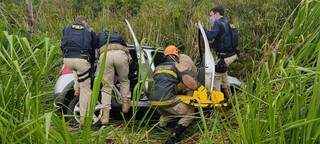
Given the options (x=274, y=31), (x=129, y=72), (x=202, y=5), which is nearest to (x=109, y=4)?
(x=202, y=5)

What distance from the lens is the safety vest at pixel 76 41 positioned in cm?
702

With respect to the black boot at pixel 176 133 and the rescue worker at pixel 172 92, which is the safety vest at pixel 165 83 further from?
the black boot at pixel 176 133

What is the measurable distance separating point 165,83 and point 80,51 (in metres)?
1.33

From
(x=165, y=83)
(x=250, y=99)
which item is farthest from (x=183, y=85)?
(x=250, y=99)

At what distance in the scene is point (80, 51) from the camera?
705 centimetres

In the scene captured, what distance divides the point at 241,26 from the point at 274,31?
730mm

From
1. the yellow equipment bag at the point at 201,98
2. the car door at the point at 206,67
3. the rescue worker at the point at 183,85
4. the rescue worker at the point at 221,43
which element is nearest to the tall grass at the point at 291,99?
the yellow equipment bag at the point at 201,98

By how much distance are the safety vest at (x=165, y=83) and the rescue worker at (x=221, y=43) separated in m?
1.21

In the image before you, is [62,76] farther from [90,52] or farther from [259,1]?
[259,1]

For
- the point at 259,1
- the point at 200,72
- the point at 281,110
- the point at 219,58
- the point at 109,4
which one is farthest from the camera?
the point at 109,4

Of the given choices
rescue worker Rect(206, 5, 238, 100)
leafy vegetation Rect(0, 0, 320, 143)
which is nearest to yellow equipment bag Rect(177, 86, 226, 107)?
rescue worker Rect(206, 5, 238, 100)

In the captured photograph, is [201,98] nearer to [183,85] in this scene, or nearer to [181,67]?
[183,85]

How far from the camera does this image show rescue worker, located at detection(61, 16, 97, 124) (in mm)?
7020

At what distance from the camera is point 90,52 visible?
7.20m
